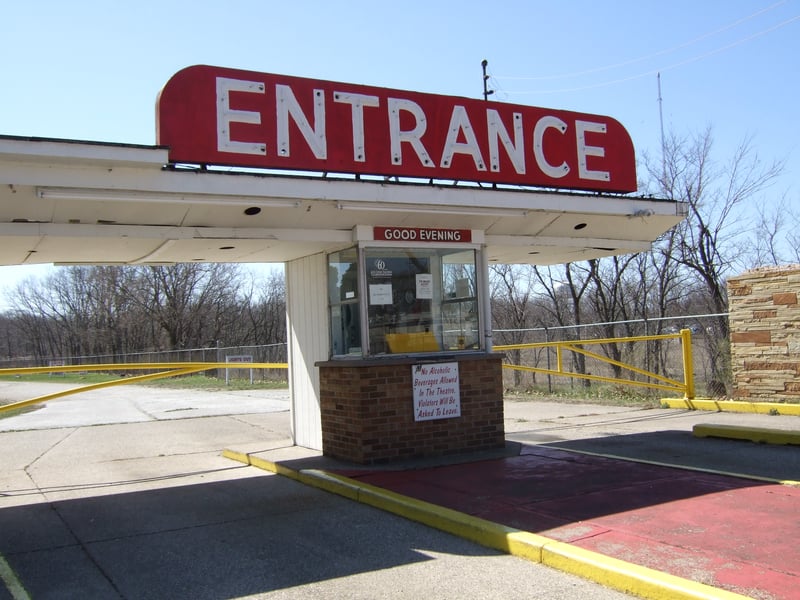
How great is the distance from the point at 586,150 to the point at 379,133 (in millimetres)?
3107

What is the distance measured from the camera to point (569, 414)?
1435cm

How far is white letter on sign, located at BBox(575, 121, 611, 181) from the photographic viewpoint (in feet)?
32.6

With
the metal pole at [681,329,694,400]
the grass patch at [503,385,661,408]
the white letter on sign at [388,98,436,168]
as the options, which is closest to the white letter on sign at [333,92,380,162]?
the white letter on sign at [388,98,436,168]

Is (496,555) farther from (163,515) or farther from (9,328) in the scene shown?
(9,328)

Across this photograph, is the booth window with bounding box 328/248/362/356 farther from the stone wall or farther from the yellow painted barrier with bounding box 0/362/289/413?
the stone wall

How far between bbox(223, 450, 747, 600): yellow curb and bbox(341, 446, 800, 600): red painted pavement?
0.16 m

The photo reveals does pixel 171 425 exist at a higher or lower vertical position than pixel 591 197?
lower

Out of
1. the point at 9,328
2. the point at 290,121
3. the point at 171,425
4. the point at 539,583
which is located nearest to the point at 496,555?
the point at 539,583

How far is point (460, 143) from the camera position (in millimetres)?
9211

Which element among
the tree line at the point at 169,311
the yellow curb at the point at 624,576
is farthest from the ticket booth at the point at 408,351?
the tree line at the point at 169,311

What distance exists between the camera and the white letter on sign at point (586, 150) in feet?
32.6

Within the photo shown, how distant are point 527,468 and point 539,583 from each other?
3.63 meters

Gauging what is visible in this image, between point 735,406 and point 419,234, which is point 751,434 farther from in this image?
point 419,234

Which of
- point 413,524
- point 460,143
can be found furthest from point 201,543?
point 460,143
